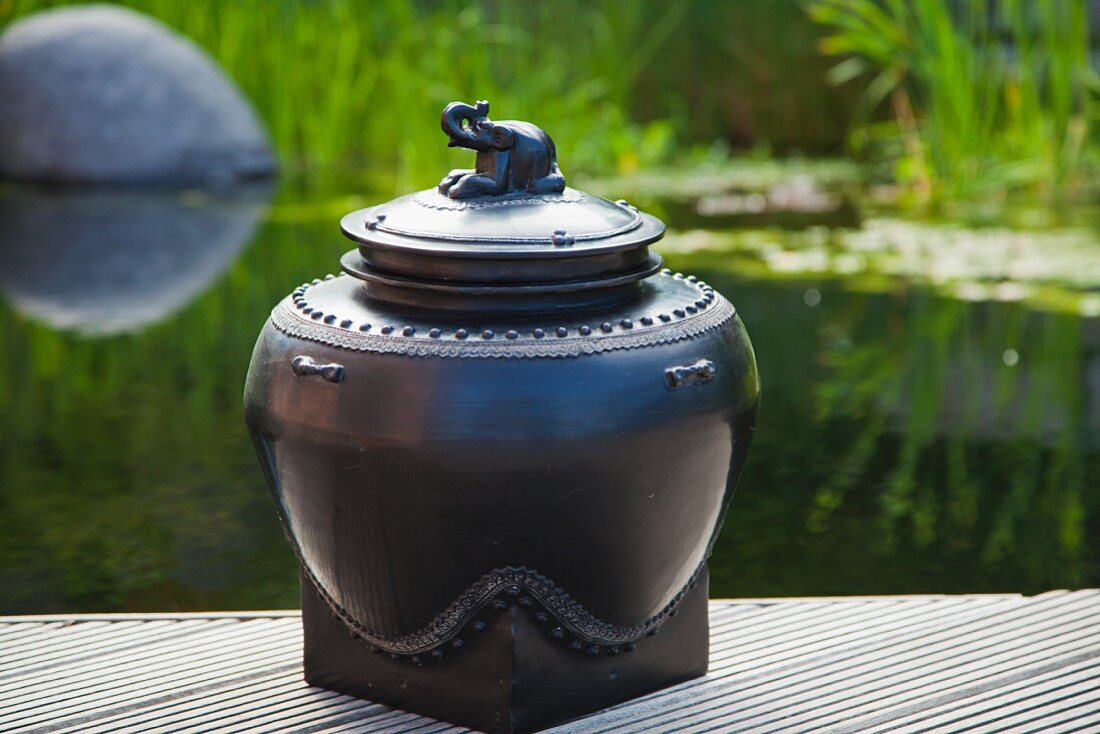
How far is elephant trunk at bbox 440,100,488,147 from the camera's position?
209 cm

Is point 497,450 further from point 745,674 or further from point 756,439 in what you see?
point 756,439

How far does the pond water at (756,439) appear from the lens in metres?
2.96

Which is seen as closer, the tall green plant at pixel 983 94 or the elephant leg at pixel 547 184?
the elephant leg at pixel 547 184

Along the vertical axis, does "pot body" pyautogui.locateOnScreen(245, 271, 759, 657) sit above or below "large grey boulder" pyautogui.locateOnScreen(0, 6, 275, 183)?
above

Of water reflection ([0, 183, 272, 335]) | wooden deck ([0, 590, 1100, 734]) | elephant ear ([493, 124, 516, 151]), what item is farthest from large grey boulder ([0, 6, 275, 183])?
elephant ear ([493, 124, 516, 151])

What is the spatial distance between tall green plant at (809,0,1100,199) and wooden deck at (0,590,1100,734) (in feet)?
14.9

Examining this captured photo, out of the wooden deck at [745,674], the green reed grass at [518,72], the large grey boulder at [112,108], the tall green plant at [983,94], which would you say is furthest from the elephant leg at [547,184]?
the large grey boulder at [112,108]

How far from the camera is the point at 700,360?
201 centimetres

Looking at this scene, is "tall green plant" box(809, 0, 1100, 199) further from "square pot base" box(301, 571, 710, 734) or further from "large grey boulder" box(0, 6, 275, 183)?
"square pot base" box(301, 571, 710, 734)

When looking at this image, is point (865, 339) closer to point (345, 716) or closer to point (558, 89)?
point (345, 716)

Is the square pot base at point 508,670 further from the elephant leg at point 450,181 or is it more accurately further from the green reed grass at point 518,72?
the green reed grass at point 518,72

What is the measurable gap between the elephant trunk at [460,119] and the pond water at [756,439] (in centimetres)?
108

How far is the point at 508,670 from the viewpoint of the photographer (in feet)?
6.62

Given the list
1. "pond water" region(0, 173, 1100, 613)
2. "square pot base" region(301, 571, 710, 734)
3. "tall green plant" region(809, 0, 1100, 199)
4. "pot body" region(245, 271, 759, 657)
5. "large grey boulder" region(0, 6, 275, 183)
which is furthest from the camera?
"large grey boulder" region(0, 6, 275, 183)
